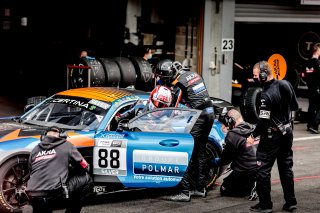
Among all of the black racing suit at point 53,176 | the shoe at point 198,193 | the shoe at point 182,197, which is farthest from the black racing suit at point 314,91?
the black racing suit at point 53,176

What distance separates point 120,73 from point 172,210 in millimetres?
8452

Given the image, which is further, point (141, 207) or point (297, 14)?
point (297, 14)

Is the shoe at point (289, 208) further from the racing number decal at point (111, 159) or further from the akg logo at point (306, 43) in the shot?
the akg logo at point (306, 43)

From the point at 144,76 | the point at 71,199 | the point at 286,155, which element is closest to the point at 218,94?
the point at 144,76

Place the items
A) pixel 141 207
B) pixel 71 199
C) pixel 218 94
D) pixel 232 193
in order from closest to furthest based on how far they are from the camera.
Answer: pixel 71 199 < pixel 141 207 < pixel 232 193 < pixel 218 94

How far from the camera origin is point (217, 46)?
19203mm

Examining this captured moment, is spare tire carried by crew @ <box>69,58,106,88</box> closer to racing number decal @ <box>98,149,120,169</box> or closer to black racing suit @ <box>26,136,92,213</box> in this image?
racing number decal @ <box>98,149,120,169</box>

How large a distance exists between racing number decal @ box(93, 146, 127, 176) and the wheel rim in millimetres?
924

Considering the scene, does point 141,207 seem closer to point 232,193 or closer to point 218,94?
point 232,193

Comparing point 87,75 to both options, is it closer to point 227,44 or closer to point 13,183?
point 227,44

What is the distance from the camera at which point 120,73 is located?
672 inches

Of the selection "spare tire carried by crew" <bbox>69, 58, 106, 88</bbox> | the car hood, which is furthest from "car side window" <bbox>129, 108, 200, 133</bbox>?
"spare tire carried by crew" <bbox>69, 58, 106, 88</bbox>

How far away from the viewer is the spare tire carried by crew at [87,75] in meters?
16.5

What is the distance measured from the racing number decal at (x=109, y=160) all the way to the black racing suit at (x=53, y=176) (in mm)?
1298
